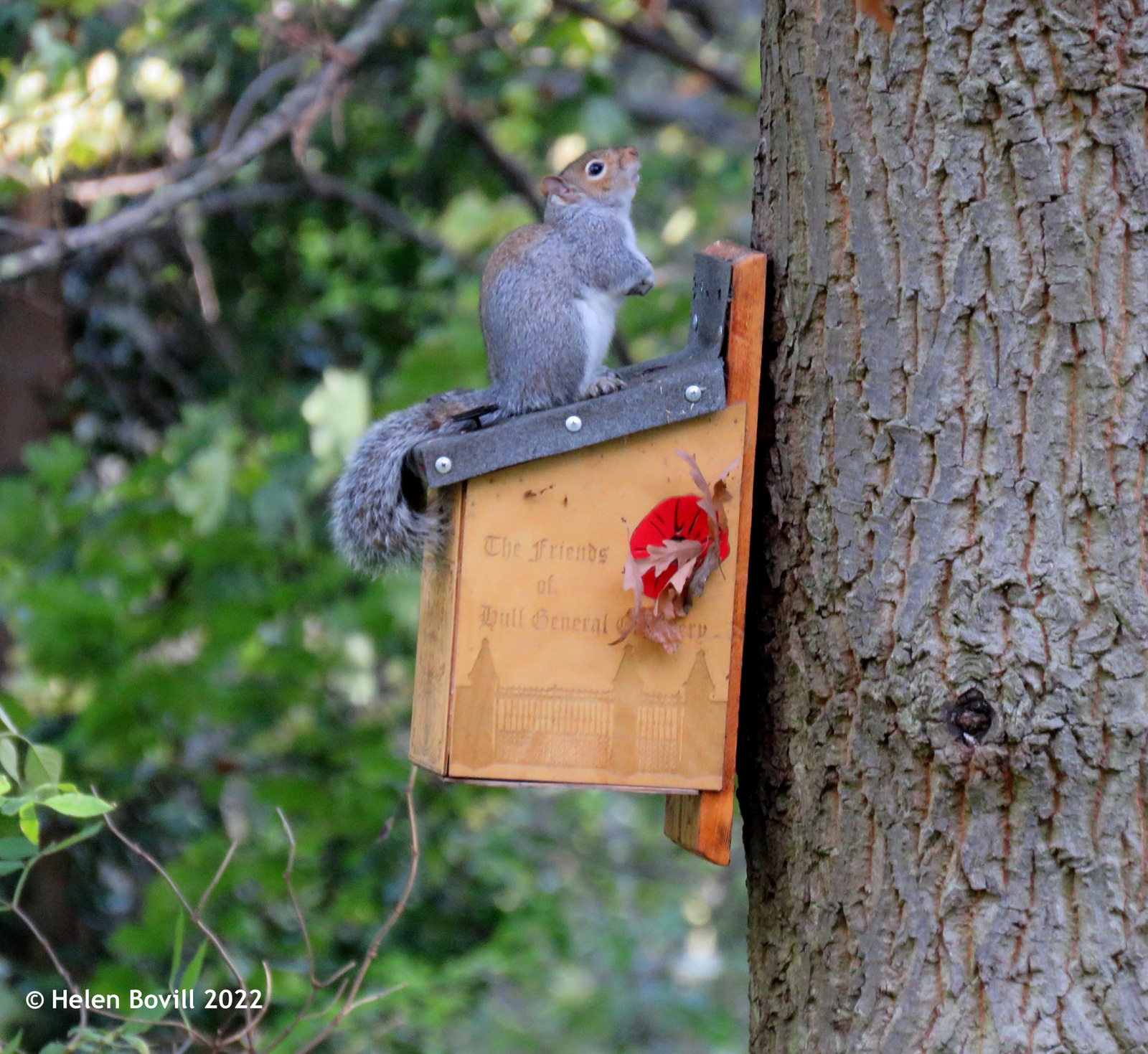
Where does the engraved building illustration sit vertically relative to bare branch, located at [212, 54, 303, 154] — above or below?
→ below

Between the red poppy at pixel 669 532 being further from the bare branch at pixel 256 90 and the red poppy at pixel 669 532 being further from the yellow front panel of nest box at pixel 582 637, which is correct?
the bare branch at pixel 256 90

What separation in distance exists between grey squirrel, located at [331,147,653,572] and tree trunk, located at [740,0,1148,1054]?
47 cm

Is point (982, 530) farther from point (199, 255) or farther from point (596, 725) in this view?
point (199, 255)

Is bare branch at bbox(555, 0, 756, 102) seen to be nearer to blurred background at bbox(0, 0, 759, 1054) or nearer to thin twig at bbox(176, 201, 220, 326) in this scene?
blurred background at bbox(0, 0, 759, 1054)

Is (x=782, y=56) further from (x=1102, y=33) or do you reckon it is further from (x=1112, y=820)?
(x=1112, y=820)

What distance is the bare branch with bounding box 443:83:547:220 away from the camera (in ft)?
12.6

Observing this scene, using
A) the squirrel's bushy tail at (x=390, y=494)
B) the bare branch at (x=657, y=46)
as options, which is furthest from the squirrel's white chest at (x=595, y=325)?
the bare branch at (x=657, y=46)

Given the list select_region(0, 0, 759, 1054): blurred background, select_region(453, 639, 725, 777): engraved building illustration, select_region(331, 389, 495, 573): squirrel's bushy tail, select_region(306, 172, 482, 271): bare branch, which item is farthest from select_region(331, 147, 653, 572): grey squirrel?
select_region(306, 172, 482, 271): bare branch

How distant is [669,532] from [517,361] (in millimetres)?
432

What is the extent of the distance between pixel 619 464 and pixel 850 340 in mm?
336

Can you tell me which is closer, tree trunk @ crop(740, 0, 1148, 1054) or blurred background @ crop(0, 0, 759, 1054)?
tree trunk @ crop(740, 0, 1148, 1054)

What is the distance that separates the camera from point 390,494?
1775 mm

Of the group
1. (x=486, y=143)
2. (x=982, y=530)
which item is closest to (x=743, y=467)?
(x=982, y=530)

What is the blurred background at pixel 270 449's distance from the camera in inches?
123
